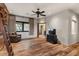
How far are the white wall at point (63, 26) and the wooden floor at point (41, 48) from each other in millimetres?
135

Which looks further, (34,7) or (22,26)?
(22,26)

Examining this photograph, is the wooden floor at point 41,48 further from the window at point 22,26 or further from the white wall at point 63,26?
the window at point 22,26

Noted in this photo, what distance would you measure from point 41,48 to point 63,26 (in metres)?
0.70

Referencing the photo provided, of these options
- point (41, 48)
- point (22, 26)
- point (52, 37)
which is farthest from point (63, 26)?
point (22, 26)

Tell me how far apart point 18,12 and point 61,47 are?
48.4 inches

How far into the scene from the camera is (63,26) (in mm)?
1908

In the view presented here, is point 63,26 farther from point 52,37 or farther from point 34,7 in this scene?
point 34,7

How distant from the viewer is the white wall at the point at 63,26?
188 centimetres

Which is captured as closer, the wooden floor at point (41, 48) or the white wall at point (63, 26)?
the wooden floor at point (41, 48)

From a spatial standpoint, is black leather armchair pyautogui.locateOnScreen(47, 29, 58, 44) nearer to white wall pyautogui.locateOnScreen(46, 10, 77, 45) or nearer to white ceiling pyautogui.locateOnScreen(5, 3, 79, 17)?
white wall pyautogui.locateOnScreen(46, 10, 77, 45)

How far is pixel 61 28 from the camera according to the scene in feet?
6.25

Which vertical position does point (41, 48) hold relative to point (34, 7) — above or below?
below

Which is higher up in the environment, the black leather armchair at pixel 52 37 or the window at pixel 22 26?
the window at pixel 22 26

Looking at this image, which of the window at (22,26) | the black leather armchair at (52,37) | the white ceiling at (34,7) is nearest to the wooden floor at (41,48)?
the black leather armchair at (52,37)
